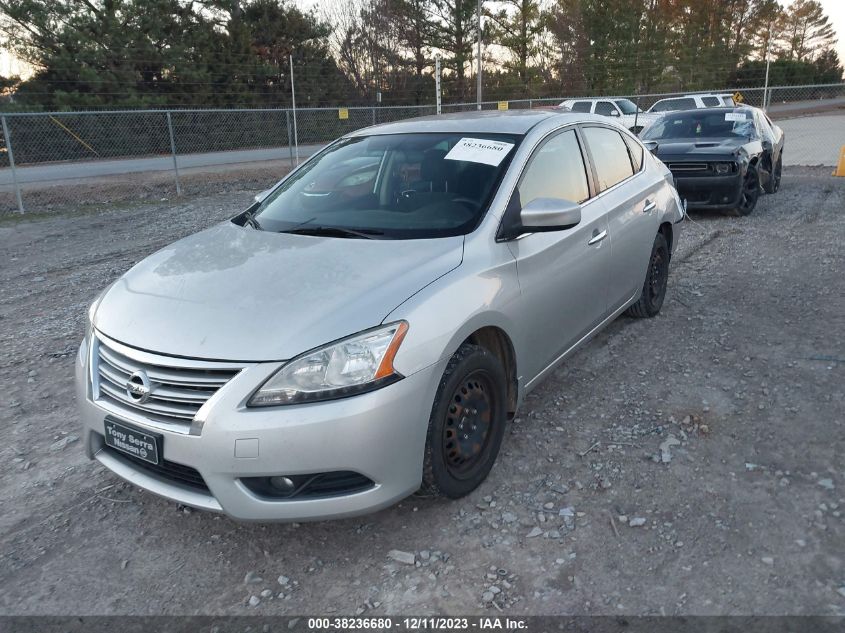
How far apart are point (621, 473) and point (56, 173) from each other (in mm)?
20225

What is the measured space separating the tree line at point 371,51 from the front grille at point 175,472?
92.9 ft

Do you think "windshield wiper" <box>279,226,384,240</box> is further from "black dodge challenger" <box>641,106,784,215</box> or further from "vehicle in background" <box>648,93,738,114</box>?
"vehicle in background" <box>648,93,738,114</box>

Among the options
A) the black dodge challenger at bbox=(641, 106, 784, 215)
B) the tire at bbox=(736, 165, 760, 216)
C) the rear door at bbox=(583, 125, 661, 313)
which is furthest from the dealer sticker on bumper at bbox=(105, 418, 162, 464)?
the tire at bbox=(736, 165, 760, 216)

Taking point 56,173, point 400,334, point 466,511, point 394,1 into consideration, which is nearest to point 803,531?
point 466,511

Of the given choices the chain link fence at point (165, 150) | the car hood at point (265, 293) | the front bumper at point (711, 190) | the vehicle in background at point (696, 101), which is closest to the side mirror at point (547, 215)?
the car hood at point (265, 293)

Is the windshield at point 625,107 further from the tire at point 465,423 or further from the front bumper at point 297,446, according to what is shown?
the front bumper at point 297,446

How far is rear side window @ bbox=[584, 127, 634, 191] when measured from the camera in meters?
4.46

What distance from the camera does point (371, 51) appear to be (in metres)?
37.0

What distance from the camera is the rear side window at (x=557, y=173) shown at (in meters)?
3.67

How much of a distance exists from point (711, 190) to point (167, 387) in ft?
29.7

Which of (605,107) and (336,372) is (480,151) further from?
(605,107)

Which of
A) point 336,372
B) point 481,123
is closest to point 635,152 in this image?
point 481,123

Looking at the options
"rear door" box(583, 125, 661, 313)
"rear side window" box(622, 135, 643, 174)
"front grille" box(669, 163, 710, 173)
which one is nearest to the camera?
"rear door" box(583, 125, 661, 313)

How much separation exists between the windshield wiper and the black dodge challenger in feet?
23.8
